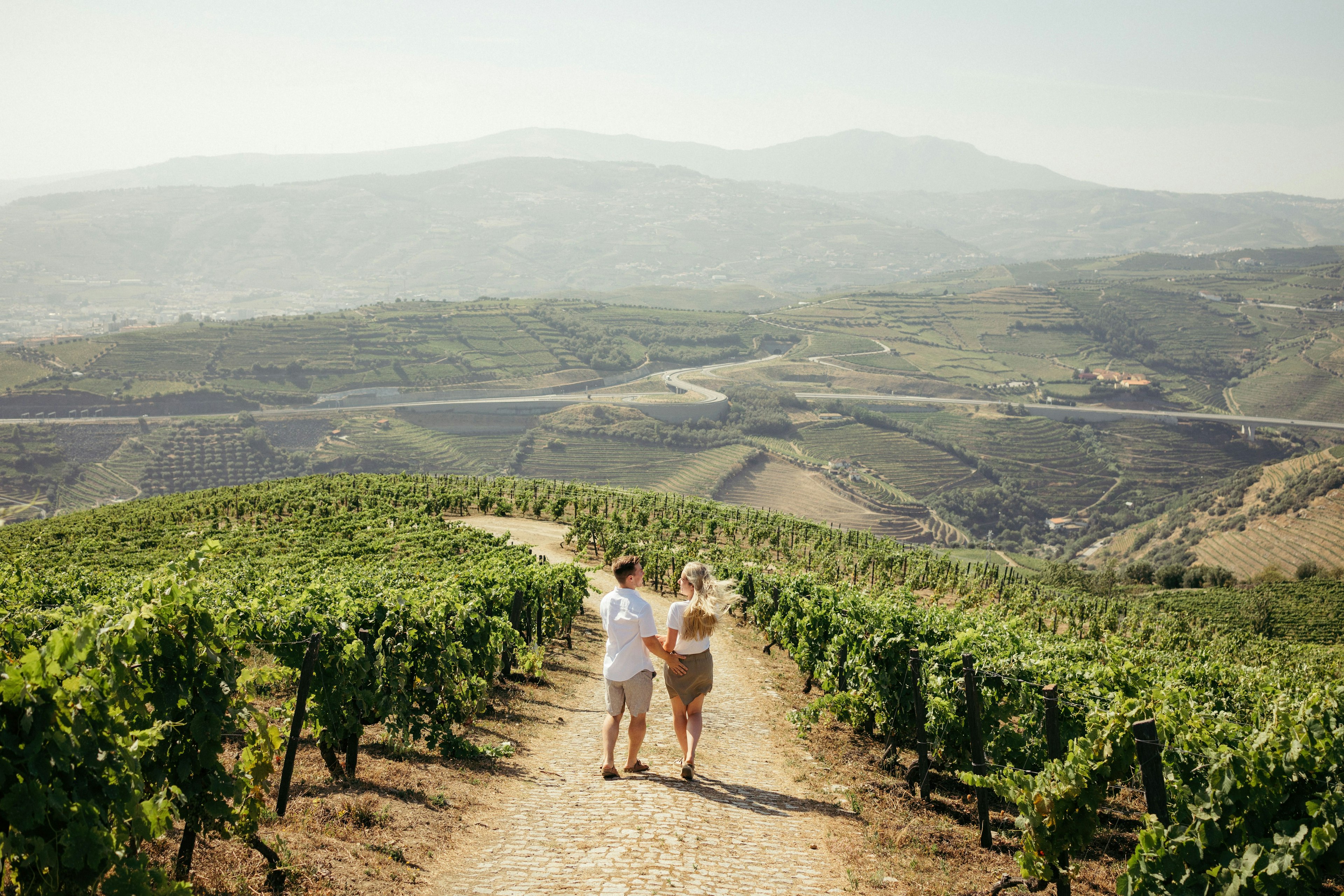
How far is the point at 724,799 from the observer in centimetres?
862

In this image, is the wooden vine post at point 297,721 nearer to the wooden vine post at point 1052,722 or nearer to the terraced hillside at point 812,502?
the wooden vine post at point 1052,722

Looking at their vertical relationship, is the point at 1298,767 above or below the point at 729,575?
above

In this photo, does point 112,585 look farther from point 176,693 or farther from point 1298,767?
point 1298,767

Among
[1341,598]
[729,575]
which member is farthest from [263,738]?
[1341,598]

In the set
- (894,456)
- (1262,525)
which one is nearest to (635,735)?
(1262,525)

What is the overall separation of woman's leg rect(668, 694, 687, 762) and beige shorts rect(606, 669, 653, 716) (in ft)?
1.07

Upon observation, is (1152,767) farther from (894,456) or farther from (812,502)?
(894,456)

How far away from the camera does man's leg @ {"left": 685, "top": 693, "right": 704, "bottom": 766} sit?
8852 millimetres

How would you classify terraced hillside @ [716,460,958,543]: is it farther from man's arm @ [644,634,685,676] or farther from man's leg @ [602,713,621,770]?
man's arm @ [644,634,685,676]

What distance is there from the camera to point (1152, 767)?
5773 mm

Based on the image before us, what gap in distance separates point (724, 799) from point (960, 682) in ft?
10.2

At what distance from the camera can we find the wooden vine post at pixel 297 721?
7207 millimetres

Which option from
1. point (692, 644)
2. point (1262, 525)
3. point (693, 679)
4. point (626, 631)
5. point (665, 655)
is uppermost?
point (626, 631)

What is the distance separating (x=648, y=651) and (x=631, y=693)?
1.84ft
